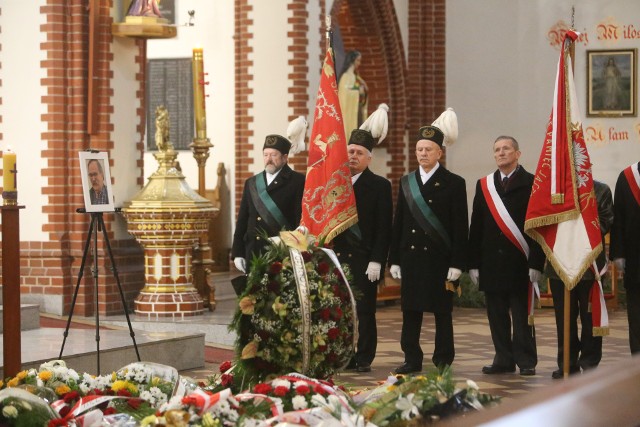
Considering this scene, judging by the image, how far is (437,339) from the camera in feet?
26.4

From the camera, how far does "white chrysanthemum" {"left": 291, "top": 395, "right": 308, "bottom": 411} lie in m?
4.04

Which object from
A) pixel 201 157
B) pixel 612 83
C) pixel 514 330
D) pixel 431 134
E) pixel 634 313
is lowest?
pixel 514 330

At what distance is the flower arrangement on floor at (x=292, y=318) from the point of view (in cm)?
493

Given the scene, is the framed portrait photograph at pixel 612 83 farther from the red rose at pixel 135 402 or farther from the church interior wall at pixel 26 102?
the red rose at pixel 135 402

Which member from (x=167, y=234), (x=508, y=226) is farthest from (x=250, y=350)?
(x=167, y=234)

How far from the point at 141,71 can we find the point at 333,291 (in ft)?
18.9

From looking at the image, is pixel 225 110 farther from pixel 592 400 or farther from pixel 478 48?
pixel 592 400

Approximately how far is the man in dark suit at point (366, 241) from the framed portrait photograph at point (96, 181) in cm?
177

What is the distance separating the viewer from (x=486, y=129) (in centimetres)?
1655

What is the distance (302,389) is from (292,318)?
0.74m

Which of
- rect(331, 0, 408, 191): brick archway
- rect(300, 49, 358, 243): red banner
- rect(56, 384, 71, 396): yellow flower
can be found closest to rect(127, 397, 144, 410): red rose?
rect(56, 384, 71, 396): yellow flower

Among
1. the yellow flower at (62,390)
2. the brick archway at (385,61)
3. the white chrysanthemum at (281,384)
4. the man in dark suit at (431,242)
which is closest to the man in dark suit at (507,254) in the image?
the man in dark suit at (431,242)

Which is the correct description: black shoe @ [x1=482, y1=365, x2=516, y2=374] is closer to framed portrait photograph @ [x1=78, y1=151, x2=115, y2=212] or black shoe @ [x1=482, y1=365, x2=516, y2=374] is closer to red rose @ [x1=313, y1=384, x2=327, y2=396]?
framed portrait photograph @ [x1=78, y1=151, x2=115, y2=212]

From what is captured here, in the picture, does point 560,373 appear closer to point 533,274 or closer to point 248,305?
point 533,274
